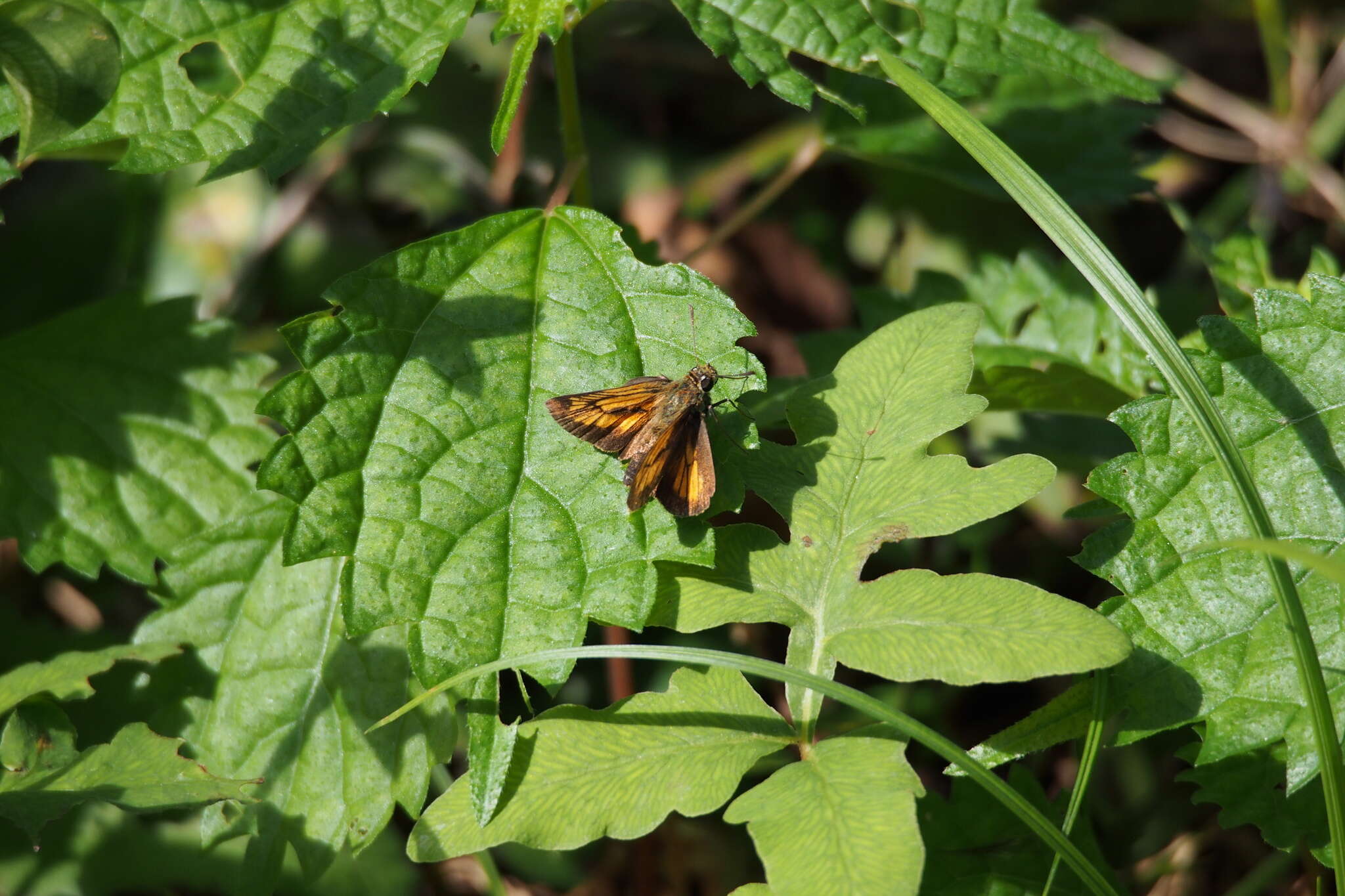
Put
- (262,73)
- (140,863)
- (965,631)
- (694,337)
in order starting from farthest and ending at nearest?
(140,863)
(262,73)
(694,337)
(965,631)

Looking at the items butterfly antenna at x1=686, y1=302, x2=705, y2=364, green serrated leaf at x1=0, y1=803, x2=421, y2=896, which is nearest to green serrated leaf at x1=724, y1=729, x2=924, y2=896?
butterfly antenna at x1=686, y1=302, x2=705, y2=364

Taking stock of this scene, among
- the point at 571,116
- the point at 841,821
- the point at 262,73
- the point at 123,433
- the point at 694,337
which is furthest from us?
the point at 123,433

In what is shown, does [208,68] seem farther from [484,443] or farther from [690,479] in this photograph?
[690,479]

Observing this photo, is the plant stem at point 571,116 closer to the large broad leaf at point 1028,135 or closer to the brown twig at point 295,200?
the large broad leaf at point 1028,135

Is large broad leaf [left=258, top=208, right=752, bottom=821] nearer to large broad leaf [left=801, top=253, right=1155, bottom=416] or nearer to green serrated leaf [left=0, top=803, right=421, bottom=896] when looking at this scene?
large broad leaf [left=801, top=253, right=1155, bottom=416]

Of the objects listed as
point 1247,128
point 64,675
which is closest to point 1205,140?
point 1247,128

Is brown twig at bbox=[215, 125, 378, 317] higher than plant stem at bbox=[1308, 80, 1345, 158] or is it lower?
lower
